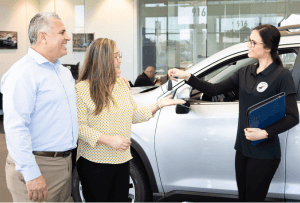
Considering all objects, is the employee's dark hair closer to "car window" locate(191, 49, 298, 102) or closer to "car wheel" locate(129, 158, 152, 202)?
"car window" locate(191, 49, 298, 102)

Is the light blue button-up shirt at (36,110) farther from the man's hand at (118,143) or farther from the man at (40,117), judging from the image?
the man's hand at (118,143)

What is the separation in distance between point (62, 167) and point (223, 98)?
1.69m

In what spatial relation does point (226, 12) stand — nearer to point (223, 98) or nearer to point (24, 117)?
point (223, 98)

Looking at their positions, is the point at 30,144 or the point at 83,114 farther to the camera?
the point at 83,114

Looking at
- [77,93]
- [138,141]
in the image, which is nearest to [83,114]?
[77,93]

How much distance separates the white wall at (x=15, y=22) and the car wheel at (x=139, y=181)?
779 cm

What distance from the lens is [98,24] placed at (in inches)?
395

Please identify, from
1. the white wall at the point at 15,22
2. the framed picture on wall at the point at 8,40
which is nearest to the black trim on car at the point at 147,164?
the white wall at the point at 15,22

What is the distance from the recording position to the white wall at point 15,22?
31.4 ft

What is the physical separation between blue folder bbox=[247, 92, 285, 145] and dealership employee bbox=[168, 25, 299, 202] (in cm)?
3

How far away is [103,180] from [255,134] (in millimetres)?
963

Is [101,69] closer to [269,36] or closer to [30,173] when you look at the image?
[30,173]

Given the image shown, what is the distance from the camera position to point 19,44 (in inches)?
398

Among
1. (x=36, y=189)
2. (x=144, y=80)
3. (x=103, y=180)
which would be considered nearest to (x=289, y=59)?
(x=103, y=180)
